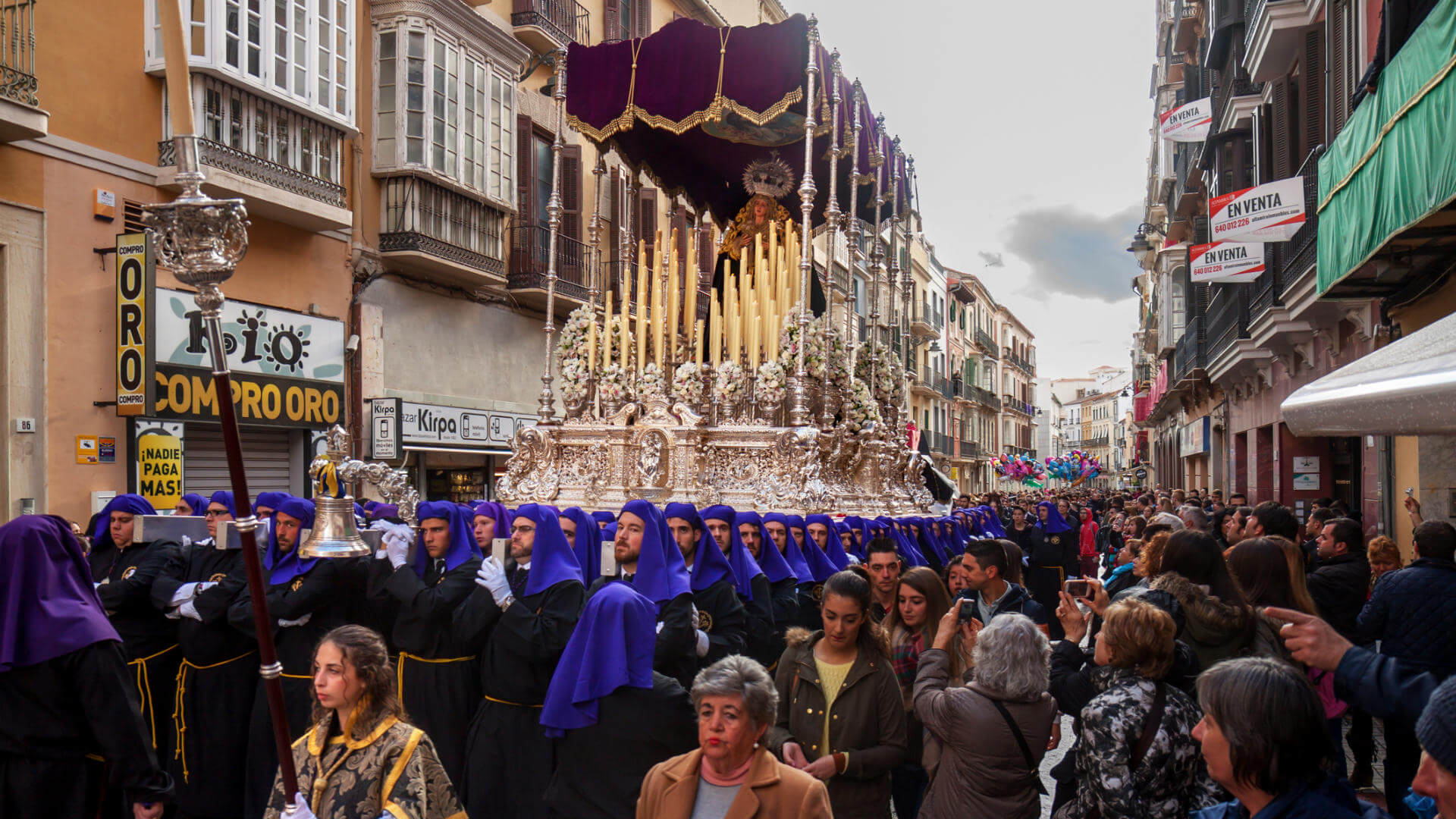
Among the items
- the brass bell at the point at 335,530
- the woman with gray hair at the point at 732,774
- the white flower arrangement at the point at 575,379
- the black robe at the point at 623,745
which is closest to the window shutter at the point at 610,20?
the white flower arrangement at the point at 575,379

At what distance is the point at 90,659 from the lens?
377 cm

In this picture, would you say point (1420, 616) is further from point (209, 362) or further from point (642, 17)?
point (642, 17)

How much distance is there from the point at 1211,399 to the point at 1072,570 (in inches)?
551

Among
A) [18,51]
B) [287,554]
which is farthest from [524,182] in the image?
[287,554]

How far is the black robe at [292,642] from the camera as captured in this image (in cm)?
520

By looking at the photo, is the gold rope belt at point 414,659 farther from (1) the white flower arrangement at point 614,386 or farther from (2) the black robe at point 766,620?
(1) the white flower arrangement at point 614,386

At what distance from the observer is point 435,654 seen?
5285 millimetres

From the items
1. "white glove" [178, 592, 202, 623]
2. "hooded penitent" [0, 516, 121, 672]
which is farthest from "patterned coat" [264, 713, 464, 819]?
"white glove" [178, 592, 202, 623]

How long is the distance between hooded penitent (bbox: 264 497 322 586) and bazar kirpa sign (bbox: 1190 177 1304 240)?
10.4 meters

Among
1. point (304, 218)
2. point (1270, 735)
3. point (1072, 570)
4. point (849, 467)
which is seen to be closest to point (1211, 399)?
point (1072, 570)

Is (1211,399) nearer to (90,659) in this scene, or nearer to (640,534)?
(640,534)

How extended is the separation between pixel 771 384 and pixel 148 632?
17.8 ft

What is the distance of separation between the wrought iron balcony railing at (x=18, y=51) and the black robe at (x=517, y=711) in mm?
7726

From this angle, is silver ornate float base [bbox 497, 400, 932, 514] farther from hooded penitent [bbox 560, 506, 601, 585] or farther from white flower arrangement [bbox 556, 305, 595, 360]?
hooded penitent [bbox 560, 506, 601, 585]
